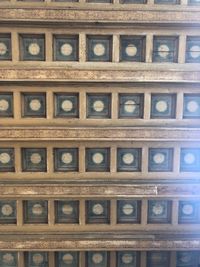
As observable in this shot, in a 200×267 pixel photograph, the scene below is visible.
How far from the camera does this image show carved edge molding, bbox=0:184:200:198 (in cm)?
330

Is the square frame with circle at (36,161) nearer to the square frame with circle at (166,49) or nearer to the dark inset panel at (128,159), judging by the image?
the dark inset panel at (128,159)

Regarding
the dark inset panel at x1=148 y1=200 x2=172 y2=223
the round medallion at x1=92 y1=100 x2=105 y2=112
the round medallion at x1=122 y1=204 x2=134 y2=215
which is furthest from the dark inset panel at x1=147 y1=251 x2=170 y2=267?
the round medallion at x1=92 y1=100 x2=105 y2=112

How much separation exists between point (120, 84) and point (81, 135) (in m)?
0.53

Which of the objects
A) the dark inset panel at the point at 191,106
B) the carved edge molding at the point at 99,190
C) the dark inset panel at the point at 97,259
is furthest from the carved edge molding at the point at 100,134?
the dark inset panel at the point at 97,259

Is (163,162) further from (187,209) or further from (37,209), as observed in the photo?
(37,209)

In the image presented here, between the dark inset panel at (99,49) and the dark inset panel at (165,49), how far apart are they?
1.23 ft

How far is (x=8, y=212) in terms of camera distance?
3.43 m

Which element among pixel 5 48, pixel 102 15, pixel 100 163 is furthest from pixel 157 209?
pixel 5 48

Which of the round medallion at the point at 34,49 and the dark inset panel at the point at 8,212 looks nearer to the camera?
the round medallion at the point at 34,49

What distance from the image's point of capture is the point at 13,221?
11.3 feet

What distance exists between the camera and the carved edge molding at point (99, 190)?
330cm

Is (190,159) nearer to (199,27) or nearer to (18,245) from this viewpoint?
(199,27)

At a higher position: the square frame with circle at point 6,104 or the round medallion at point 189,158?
the square frame with circle at point 6,104

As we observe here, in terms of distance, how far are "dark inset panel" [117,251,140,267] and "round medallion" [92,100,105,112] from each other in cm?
132
